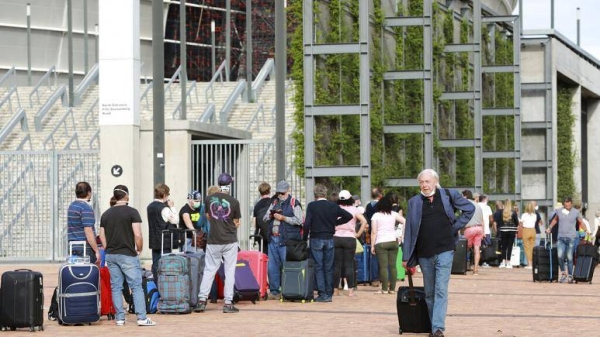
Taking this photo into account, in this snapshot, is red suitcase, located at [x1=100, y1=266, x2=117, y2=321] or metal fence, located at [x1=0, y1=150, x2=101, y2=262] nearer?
red suitcase, located at [x1=100, y1=266, x2=117, y2=321]

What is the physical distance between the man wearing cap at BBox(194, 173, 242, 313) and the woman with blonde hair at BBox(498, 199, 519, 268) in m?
15.4

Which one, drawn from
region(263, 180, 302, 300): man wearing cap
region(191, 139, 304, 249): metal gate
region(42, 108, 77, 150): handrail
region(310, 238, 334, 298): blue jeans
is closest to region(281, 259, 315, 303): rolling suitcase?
region(310, 238, 334, 298): blue jeans

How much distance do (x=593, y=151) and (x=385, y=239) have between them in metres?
42.9

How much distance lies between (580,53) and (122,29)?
33.5 metres

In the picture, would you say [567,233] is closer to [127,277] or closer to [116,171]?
[116,171]

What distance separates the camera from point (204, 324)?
16.1 meters

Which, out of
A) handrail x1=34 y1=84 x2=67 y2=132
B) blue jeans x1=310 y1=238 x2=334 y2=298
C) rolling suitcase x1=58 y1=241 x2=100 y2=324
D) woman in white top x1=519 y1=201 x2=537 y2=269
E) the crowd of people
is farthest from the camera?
handrail x1=34 y1=84 x2=67 y2=132

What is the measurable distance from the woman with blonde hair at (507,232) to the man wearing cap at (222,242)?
15431mm

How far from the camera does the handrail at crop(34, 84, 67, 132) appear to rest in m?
41.5

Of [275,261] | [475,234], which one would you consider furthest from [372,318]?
[475,234]

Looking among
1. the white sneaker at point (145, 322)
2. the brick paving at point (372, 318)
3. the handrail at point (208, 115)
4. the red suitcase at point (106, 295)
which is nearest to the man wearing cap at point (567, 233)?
the brick paving at point (372, 318)

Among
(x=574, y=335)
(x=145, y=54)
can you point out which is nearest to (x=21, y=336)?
(x=574, y=335)

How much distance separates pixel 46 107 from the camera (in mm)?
43406

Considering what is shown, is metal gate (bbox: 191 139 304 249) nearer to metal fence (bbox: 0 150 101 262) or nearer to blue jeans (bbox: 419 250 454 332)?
metal fence (bbox: 0 150 101 262)
